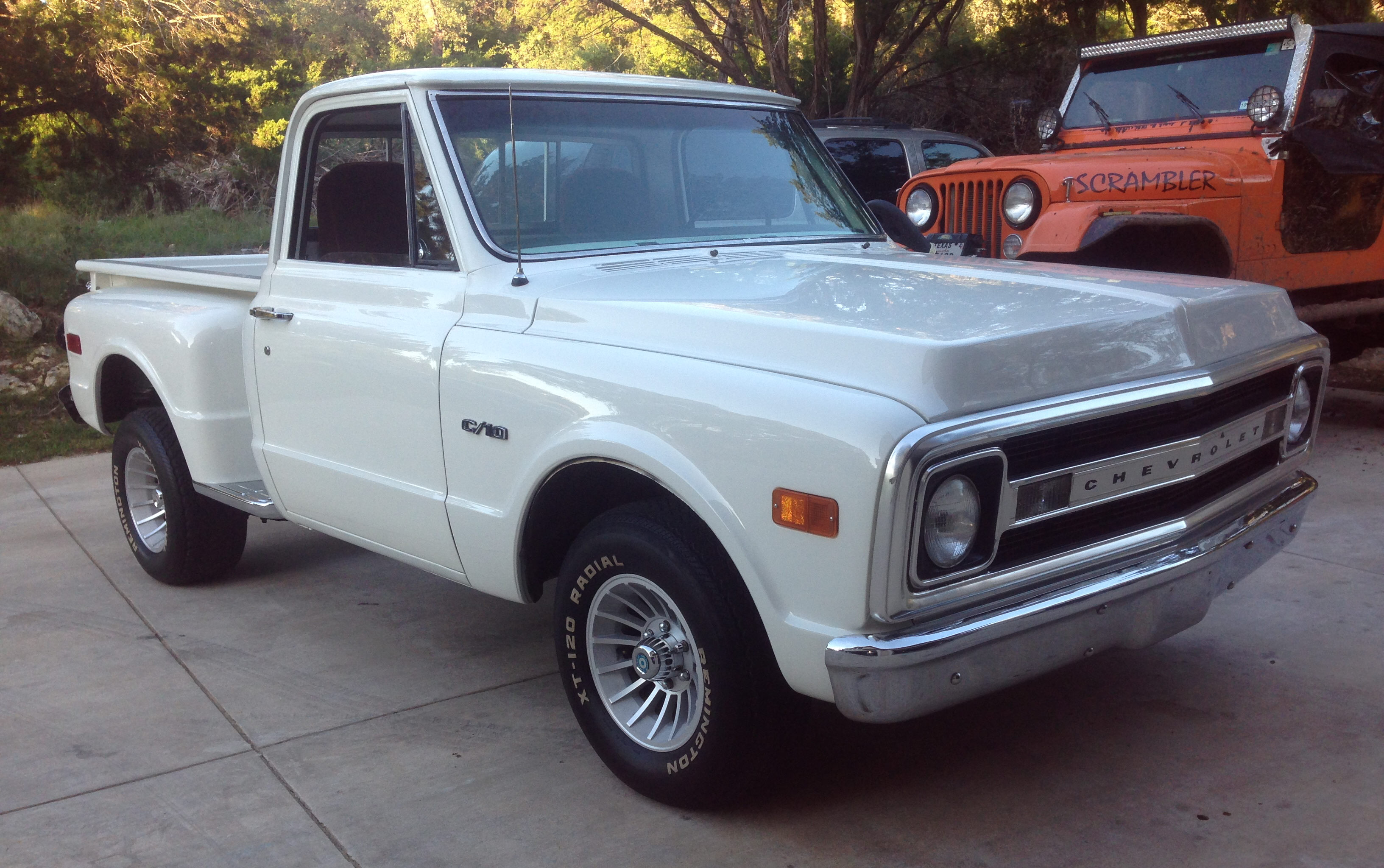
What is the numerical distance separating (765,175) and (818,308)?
130 centimetres

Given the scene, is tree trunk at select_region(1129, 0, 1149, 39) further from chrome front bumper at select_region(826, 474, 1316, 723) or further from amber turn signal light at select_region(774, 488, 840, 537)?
amber turn signal light at select_region(774, 488, 840, 537)

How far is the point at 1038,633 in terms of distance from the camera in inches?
98.7

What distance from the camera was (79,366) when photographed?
203 inches

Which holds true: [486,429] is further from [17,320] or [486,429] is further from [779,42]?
[779,42]

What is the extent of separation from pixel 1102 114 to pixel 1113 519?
4.97 meters

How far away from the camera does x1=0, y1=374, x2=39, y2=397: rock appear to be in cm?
870

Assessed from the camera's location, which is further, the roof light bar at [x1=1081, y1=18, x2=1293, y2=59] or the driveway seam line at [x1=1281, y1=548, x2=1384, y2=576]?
the roof light bar at [x1=1081, y1=18, x2=1293, y2=59]

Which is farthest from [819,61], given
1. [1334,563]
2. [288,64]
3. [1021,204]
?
[1334,563]

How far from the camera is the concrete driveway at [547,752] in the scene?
112 inches

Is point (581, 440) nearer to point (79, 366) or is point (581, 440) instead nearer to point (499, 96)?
point (499, 96)

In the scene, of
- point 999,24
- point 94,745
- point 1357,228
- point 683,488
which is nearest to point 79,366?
point 94,745

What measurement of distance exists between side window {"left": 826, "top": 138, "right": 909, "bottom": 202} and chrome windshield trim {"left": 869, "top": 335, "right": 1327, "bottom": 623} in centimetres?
782

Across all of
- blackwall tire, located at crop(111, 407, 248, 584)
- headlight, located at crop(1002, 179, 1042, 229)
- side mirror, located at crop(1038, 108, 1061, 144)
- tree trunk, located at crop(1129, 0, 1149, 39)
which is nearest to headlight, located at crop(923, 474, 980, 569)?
blackwall tire, located at crop(111, 407, 248, 584)

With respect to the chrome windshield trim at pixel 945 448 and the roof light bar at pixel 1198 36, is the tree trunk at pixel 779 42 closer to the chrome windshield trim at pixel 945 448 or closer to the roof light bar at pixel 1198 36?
the roof light bar at pixel 1198 36
